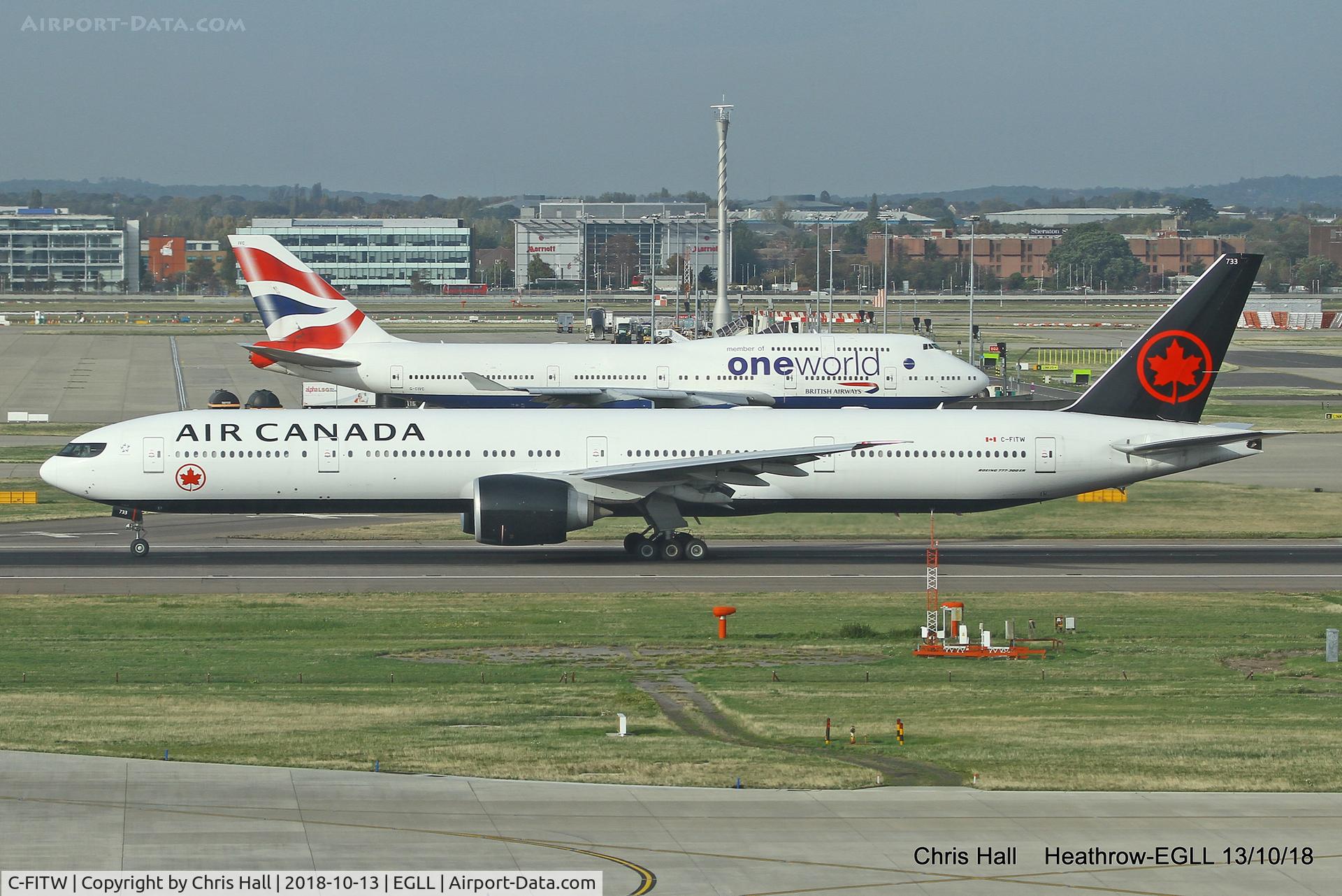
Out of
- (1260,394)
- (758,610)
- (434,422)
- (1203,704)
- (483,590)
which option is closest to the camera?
(1203,704)

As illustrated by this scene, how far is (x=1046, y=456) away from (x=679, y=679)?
61.0 ft

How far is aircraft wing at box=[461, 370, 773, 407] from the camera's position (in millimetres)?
69312

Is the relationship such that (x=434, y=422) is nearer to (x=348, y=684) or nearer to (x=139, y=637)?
(x=139, y=637)

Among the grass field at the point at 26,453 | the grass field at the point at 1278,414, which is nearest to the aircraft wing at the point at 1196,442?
the grass field at the point at 1278,414

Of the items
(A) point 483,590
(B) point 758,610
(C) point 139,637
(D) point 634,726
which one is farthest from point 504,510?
(D) point 634,726

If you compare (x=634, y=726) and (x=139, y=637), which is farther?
(x=139, y=637)

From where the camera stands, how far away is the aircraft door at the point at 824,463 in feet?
140

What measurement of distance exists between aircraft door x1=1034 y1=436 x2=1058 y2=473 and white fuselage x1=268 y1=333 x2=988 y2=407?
27.3m

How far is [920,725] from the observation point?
24.0 metres

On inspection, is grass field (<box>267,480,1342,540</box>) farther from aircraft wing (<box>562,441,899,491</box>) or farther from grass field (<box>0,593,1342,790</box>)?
grass field (<box>0,593,1342,790</box>)

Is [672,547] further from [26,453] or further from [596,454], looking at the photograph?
[26,453]

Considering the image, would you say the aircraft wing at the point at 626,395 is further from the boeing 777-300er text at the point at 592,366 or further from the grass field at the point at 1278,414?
the grass field at the point at 1278,414

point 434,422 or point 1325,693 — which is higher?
point 434,422

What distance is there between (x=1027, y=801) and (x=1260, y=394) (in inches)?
3291
